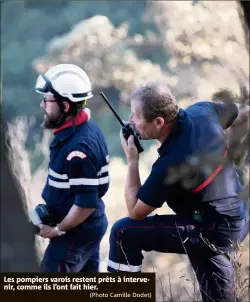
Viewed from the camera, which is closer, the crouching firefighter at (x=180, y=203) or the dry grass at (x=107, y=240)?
the crouching firefighter at (x=180, y=203)

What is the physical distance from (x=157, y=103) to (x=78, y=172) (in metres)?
0.68

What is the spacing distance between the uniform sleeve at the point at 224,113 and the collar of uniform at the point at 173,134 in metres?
0.20

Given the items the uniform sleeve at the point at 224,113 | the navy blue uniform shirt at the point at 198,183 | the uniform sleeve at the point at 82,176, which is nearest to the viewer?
the uniform sleeve at the point at 224,113

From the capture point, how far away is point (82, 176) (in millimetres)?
3947

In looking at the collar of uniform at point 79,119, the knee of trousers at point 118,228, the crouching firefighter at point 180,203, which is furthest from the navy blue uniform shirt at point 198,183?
the collar of uniform at point 79,119

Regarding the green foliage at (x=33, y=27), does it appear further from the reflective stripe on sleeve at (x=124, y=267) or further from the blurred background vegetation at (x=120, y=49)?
the reflective stripe on sleeve at (x=124, y=267)

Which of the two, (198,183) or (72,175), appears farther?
(72,175)

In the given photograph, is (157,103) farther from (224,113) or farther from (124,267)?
(124,267)

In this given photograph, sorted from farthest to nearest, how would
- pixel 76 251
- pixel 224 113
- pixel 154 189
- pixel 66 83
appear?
pixel 76 251 → pixel 66 83 → pixel 154 189 → pixel 224 113

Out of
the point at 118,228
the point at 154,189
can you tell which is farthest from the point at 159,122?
the point at 118,228

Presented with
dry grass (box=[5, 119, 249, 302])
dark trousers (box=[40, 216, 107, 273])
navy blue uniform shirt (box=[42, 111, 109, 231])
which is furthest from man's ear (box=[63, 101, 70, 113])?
dark trousers (box=[40, 216, 107, 273])

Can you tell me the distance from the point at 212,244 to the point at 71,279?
97 cm

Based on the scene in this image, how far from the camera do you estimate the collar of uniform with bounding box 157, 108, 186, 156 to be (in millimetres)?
3900

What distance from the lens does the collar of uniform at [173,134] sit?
3.90 m
